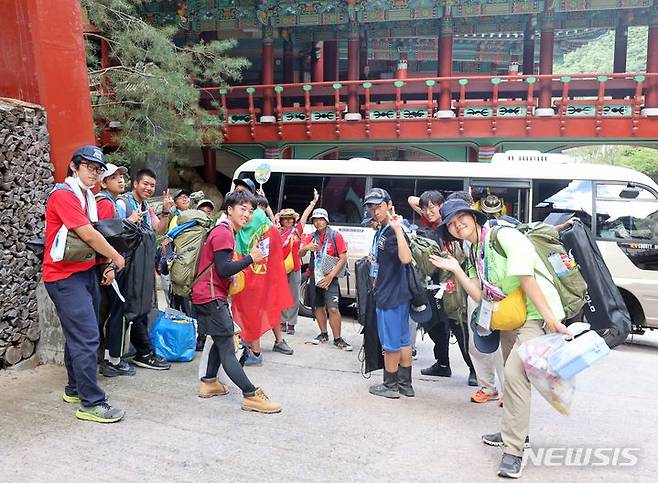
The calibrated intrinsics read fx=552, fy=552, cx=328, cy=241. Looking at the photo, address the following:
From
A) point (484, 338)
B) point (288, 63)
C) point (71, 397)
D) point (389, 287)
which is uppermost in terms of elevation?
point (288, 63)

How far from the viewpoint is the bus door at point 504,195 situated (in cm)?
704

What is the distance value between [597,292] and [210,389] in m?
2.73

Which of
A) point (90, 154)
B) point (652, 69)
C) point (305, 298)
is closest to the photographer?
point (90, 154)

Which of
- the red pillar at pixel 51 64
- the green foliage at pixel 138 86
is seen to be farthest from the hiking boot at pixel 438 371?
the green foliage at pixel 138 86

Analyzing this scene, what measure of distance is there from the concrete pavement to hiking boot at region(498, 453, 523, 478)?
59mm

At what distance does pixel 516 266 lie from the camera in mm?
2922

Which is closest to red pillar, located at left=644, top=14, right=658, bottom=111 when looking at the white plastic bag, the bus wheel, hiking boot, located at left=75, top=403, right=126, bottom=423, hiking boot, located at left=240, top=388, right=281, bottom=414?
the bus wheel

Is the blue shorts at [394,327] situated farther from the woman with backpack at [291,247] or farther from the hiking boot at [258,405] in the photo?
the woman with backpack at [291,247]

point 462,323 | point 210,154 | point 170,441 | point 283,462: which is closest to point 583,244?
point 462,323

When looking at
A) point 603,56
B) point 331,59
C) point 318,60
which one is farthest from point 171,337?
point 603,56

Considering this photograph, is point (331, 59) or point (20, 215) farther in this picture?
point (331, 59)

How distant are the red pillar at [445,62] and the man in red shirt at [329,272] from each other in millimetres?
8594

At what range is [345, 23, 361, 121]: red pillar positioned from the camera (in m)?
14.1

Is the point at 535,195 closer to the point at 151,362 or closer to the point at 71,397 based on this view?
the point at 151,362
